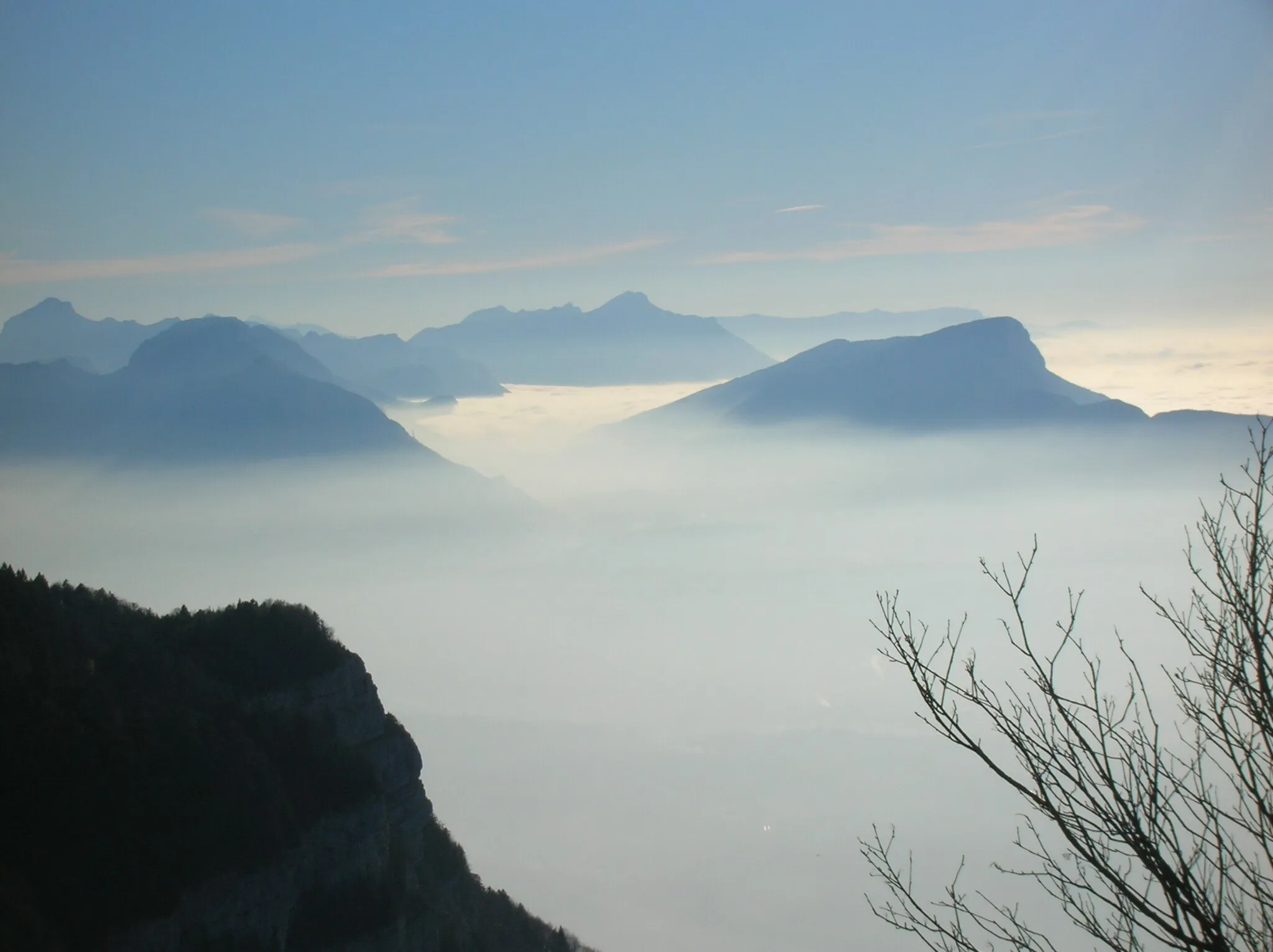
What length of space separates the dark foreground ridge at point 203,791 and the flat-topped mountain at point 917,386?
13070 centimetres

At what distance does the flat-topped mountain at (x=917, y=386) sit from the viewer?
138875 millimetres

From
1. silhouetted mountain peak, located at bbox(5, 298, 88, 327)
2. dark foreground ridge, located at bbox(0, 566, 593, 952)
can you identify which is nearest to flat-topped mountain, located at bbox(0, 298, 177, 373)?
silhouetted mountain peak, located at bbox(5, 298, 88, 327)

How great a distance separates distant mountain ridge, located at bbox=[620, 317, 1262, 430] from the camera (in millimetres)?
138625

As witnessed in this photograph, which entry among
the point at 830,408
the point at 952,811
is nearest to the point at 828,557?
the point at 830,408

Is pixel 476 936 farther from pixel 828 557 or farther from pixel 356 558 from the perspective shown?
pixel 828 557

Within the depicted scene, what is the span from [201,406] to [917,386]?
105m

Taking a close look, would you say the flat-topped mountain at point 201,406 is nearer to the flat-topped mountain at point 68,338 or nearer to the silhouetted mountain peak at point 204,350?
the silhouetted mountain peak at point 204,350

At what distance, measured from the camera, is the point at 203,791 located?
1130 cm

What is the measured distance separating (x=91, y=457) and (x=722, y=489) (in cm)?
9061

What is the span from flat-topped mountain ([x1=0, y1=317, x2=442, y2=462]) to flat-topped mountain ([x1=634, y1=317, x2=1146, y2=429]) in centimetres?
6581

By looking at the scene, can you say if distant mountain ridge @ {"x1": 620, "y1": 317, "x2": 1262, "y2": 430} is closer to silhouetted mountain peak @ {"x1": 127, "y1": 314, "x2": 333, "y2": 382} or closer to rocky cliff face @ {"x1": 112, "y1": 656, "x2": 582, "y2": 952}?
silhouetted mountain peak @ {"x1": 127, "y1": 314, "x2": 333, "y2": 382}

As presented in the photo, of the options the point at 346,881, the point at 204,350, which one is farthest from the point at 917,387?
the point at 346,881

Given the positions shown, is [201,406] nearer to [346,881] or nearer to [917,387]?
[917,387]

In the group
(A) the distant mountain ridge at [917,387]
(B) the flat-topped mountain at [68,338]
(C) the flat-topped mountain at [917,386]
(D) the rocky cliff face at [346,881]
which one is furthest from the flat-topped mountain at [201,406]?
(D) the rocky cliff face at [346,881]
